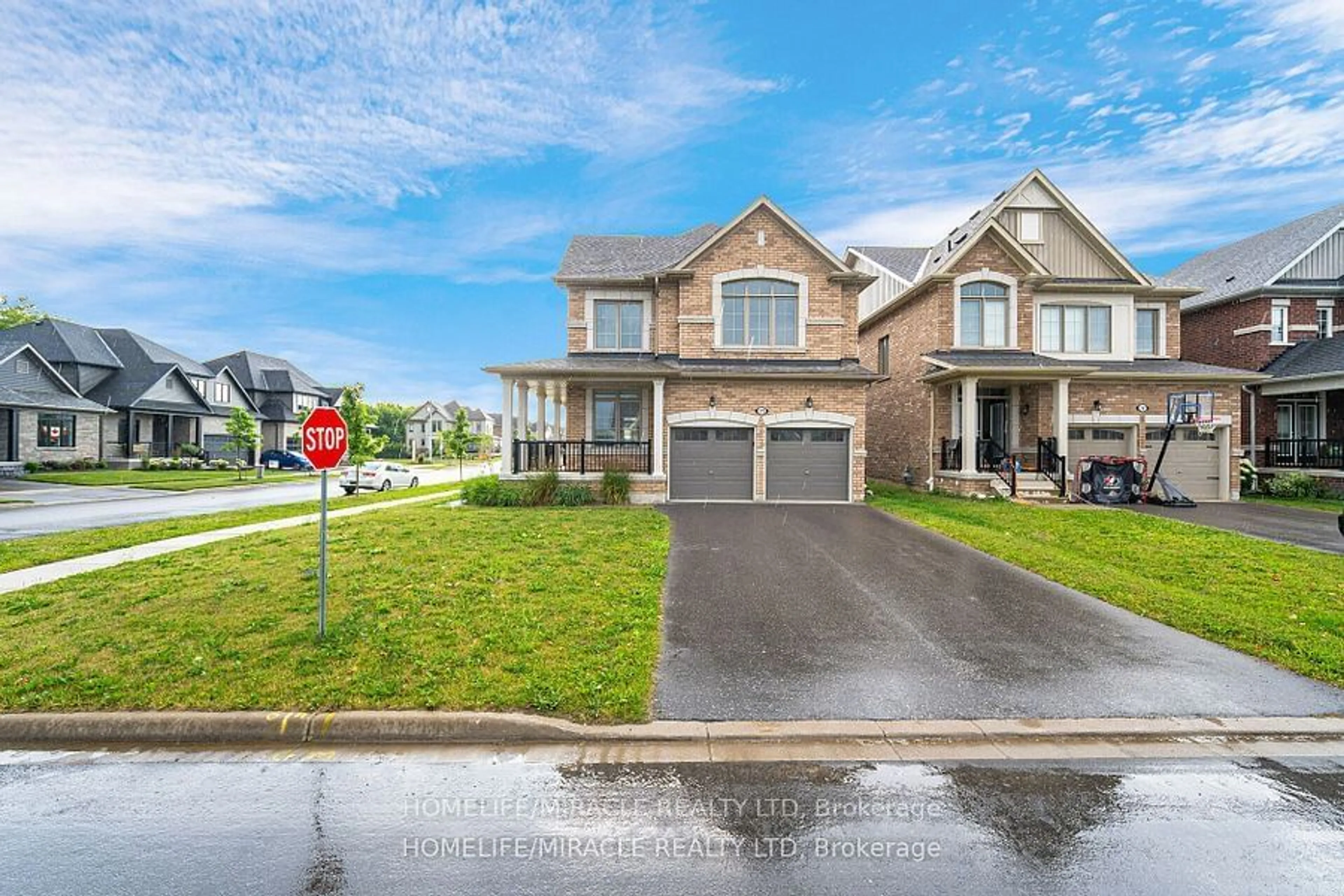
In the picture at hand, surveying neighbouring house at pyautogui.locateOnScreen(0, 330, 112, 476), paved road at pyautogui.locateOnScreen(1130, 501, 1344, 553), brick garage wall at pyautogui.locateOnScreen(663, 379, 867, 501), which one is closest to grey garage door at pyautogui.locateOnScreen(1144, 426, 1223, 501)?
paved road at pyautogui.locateOnScreen(1130, 501, 1344, 553)

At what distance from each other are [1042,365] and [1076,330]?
376 centimetres

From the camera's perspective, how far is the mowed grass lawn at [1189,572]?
20.7 feet

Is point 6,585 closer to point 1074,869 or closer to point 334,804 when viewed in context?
point 334,804

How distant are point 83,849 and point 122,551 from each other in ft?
32.7

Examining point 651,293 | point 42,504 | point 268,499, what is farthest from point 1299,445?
point 42,504

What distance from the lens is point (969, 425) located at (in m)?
18.0

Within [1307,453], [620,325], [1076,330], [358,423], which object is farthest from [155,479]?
[1307,453]

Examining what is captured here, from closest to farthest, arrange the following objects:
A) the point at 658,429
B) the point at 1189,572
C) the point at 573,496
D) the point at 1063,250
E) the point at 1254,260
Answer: the point at 1189,572, the point at 573,496, the point at 658,429, the point at 1063,250, the point at 1254,260

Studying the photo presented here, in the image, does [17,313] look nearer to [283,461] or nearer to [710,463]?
[283,461]

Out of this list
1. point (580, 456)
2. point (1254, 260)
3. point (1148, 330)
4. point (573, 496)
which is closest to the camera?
point (573, 496)

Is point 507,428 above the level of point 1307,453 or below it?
above

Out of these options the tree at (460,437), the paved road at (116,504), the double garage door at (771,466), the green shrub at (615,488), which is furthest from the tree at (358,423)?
the double garage door at (771,466)

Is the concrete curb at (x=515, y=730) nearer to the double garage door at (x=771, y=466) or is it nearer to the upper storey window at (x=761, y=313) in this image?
the double garage door at (x=771, y=466)

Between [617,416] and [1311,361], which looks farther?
[1311,361]
